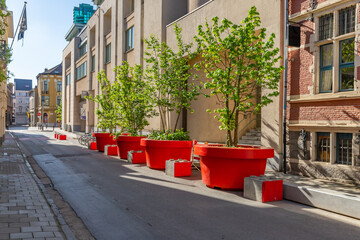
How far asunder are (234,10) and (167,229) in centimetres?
1051

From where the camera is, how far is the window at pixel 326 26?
936cm

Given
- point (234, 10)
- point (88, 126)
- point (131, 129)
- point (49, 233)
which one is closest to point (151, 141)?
point (131, 129)

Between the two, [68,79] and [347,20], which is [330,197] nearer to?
[347,20]

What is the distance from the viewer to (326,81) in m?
9.51

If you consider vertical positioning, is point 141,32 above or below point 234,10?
above

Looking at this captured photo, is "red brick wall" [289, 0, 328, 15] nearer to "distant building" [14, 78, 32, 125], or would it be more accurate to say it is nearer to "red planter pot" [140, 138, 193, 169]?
"red planter pot" [140, 138, 193, 169]

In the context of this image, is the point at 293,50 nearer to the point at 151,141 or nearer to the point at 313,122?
the point at 313,122

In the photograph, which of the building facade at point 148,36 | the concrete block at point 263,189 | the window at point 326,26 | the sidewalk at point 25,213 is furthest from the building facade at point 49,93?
the concrete block at point 263,189

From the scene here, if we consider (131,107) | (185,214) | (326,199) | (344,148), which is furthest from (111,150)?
(326,199)

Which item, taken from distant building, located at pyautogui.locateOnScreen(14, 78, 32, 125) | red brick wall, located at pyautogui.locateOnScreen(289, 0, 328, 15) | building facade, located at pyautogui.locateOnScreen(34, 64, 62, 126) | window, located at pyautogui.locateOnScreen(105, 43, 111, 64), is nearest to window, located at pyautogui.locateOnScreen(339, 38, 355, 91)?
red brick wall, located at pyautogui.locateOnScreen(289, 0, 328, 15)

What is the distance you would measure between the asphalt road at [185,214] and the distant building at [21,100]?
432 feet

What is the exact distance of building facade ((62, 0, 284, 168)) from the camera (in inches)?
443

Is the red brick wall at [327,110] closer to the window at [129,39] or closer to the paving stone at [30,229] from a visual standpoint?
the paving stone at [30,229]

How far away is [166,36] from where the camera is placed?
20062 millimetres
